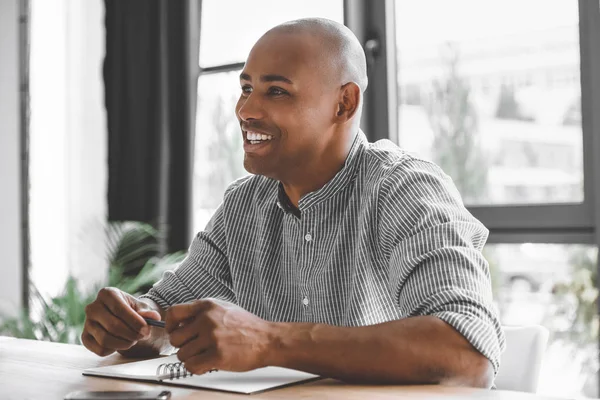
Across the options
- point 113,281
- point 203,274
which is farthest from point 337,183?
point 113,281

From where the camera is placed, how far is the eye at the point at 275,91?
1768mm

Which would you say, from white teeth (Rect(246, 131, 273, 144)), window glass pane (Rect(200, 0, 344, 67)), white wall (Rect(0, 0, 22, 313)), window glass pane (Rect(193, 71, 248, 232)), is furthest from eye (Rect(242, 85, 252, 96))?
white wall (Rect(0, 0, 22, 313))

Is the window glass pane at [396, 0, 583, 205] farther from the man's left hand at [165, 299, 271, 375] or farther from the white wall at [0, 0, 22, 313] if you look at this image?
the white wall at [0, 0, 22, 313]

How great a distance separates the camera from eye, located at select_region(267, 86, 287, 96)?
1.77m

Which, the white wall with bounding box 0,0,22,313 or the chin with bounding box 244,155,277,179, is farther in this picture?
the white wall with bounding box 0,0,22,313

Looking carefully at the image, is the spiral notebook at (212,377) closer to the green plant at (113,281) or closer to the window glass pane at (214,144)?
the green plant at (113,281)

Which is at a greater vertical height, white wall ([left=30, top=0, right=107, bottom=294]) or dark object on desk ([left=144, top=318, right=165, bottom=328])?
white wall ([left=30, top=0, right=107, bottom=294])

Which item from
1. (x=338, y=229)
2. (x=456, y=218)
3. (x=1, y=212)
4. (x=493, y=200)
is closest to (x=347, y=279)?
(x=338, y=229)

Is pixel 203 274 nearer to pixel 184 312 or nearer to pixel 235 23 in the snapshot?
pixel 184 312

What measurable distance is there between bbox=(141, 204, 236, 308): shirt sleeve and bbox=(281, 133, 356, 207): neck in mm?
251

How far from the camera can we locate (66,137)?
4.15m

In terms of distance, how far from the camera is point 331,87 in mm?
1814

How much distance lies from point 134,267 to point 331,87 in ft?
7.20

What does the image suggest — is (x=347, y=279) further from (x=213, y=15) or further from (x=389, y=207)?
(x=213, y=15)
